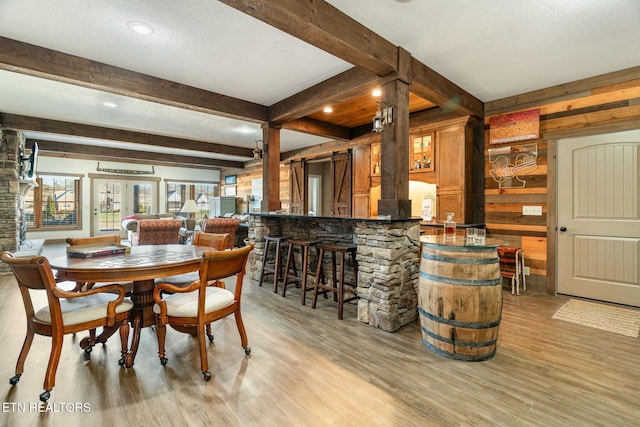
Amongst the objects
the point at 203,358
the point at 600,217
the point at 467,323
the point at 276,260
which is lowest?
the point at 203,358

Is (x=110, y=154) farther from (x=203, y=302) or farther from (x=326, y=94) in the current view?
(x=203, y=302)

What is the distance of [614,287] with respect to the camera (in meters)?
3.66

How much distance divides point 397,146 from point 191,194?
10454mm

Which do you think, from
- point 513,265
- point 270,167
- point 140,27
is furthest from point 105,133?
point 513,265

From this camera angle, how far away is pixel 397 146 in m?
3.08

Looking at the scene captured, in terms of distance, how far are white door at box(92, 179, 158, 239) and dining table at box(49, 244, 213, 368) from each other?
352 inches

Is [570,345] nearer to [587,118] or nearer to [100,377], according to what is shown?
[587,118]

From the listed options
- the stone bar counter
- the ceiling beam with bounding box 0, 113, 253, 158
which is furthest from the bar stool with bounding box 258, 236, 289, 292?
the ceiling beam with bounding box 0, 113, 253, 158

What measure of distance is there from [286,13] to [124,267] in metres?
2.06

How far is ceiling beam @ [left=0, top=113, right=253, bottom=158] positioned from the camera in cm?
536

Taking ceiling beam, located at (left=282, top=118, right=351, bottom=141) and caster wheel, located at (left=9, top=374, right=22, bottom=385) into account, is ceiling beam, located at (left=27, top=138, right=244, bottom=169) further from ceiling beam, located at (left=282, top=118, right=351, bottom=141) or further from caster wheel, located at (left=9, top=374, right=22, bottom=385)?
caster wheel, located at (left=9, top=374, right=22, bottom=385)

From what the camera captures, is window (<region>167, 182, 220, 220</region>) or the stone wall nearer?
the stone wall

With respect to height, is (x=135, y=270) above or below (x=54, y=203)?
below

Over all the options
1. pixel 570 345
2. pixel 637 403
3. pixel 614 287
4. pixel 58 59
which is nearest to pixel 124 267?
pixel 58 59
